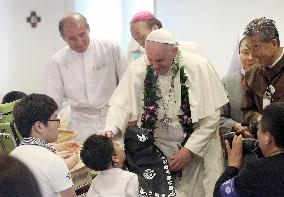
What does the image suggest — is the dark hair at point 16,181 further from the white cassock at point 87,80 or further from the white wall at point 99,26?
the white wall at point 99,26

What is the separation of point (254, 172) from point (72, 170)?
111 cm

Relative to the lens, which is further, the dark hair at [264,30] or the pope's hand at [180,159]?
the pope's hand at [180,159]

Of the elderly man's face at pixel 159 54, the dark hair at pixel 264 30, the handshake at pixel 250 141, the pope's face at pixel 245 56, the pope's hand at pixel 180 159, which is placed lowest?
the pope's hand at pixel 180 159

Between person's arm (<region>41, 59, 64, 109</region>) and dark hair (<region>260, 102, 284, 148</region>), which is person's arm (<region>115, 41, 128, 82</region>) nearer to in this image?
person's arm (<region>41, 59, 64, 109</region>)

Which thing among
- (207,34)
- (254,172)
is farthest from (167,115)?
(207,34)

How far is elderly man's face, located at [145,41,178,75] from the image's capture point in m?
3.16

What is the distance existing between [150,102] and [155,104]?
0.12ft

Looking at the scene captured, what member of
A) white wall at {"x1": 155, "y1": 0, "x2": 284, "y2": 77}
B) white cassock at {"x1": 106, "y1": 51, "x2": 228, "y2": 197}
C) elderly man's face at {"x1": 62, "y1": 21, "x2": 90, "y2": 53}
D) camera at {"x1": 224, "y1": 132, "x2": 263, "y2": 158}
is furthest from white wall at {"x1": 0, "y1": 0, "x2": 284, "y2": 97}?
camera at {"x1": 224, "y1": 132, "x2": 263, "y2": 158}

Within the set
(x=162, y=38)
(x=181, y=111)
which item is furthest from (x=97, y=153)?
(x=162, y=38)

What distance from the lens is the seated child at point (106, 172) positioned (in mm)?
2826

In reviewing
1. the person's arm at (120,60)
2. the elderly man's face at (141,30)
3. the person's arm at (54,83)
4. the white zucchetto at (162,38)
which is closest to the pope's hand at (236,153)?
the white zucchetto at (162,38)

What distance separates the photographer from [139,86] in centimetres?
337

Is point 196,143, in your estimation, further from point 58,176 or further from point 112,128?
point 58,176

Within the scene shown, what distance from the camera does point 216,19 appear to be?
603 centimetres
